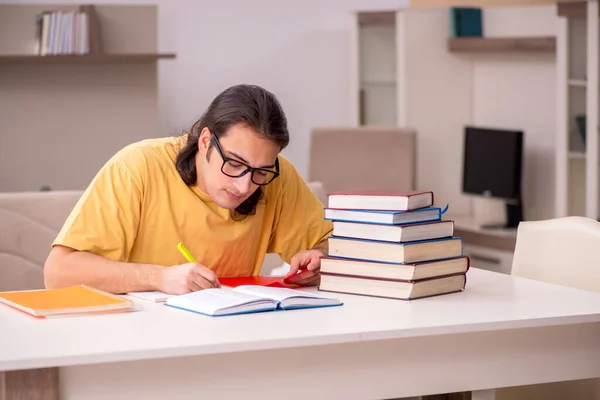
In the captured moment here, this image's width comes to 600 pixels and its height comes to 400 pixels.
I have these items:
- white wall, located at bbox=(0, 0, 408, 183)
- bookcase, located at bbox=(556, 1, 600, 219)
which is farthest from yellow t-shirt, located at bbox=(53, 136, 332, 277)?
white wall, located at bbox=(0, 0, 408, 183)

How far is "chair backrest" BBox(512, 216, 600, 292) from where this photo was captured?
2.26 m

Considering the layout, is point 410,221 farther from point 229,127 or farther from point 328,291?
point 229,127

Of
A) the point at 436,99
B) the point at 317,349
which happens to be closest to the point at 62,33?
the point at 436,99

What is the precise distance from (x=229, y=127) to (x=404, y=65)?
13.0 feet

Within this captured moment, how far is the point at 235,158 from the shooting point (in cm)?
208

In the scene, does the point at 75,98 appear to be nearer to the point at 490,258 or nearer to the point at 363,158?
the point at 363,158

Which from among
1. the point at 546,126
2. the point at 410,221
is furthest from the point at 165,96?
the point at 410,221

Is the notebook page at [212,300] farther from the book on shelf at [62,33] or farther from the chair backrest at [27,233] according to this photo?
the book on shelf at [62,33]

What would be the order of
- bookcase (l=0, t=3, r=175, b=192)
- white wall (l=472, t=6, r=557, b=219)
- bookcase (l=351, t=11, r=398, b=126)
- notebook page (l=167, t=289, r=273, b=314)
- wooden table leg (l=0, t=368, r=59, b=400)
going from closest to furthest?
1. wooden table leg (l=0, t=368, r=59, b=400)
2. notebook page (l=167, t=289, r=273, b=314)
3. bookcase (l=0, t=3, r=175, b=192)
4. white wall (l=472, t=6, r=557, b=219)
5. bookcase (l=351, t=11, r=398, b=126)

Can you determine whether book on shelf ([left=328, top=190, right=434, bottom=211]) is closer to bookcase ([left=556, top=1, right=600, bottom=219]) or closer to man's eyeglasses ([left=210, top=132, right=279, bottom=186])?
man's eyeglasses ([left=210, top=132, right=279, bottom=186])

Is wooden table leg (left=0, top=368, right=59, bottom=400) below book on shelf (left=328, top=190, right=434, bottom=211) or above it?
below

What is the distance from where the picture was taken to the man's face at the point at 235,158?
2.08 meters

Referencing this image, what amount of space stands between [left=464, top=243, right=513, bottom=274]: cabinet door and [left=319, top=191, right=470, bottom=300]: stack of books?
301 cm

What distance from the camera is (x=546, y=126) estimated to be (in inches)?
222
